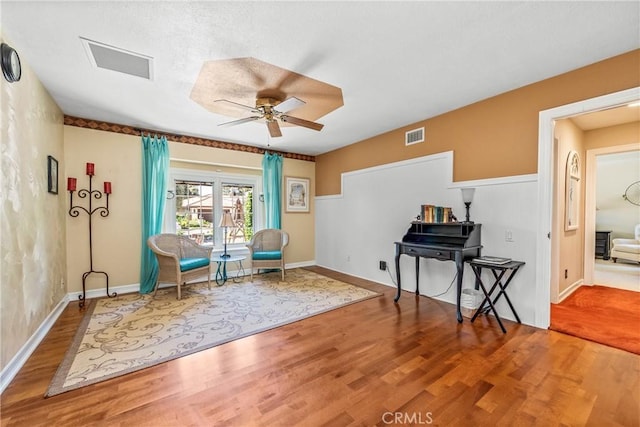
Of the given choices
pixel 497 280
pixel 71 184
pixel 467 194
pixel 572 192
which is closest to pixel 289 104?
pixel 467 194

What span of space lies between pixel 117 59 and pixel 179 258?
8.82 ft

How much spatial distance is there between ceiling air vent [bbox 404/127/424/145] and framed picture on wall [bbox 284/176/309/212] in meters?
2.55

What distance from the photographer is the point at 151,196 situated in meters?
4.18

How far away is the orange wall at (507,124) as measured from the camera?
2.36 metres

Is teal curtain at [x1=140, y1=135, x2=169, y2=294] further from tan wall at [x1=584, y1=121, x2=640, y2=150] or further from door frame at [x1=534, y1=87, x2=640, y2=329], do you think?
tan wall at [x1=584, y1=121, x2=640, y2=150]

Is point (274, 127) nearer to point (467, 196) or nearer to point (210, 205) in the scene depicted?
point (467, 196)

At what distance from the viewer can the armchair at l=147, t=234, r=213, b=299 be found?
12.5 ft

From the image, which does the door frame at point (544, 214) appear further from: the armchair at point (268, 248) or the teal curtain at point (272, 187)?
the teal curtain at point (272, 187)

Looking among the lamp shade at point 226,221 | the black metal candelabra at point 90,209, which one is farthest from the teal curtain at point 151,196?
the lamp shade at point 226,221

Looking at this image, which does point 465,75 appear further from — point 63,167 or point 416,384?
point 63,167

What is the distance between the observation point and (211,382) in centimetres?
191

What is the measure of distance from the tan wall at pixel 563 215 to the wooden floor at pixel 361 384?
1573mm

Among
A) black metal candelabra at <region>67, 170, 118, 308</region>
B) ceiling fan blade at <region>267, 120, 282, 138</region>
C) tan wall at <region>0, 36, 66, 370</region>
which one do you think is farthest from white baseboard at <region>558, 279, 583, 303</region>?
black metal candelabra at <region>67, 170, 118, 308</region>

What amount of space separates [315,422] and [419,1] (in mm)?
2632
